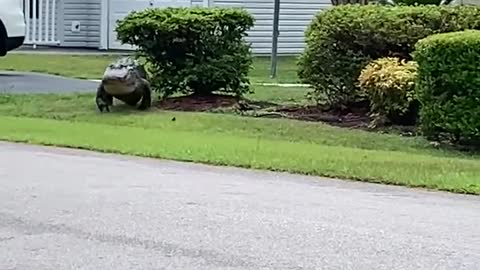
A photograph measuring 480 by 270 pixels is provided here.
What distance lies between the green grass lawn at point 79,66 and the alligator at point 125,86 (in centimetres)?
514

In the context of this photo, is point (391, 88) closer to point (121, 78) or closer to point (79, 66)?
point (121, 78)

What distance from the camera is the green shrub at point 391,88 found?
16594 millimetres

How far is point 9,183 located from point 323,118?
7816mm

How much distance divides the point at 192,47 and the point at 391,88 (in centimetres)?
432

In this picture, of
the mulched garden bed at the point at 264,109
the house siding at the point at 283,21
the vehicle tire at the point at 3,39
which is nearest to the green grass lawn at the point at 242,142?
the mulched garden bed at the point at 264,109

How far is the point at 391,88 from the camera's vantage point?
54.9 feet

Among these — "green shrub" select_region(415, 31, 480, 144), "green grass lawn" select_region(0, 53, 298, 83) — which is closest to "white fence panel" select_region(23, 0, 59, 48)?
"green grass lawn" select_region(0, 53, 298, 83)

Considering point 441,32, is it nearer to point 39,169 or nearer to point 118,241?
point 39,169

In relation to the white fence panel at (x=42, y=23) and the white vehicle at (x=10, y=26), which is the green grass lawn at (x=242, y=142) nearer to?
the white vehicle at (x=10, y=26)

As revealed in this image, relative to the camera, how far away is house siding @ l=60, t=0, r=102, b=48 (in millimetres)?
33938

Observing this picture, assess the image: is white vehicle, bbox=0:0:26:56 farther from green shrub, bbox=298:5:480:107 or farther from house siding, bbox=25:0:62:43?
house siding, bbox=25:0:62:43

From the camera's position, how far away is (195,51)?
19.7 m

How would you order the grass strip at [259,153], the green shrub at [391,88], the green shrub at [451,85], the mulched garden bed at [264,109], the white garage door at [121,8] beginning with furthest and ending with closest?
the white garage door at [121,8]
the mulched garden bed at [264,109]
the green shrub at [391,88]
the green shrub at [451,85]
the grass strip at [259,153]

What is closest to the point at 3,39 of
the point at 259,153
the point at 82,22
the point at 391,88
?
the point at 82,22
